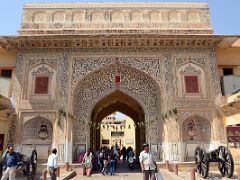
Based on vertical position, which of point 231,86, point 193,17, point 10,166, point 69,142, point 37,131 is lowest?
point 10,166

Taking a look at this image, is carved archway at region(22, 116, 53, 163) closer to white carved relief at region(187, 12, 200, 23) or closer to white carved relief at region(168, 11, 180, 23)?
white carved relief at region(168, 11, 180, 23)

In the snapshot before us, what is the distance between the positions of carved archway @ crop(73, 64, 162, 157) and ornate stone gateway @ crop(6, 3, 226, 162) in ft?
0.16

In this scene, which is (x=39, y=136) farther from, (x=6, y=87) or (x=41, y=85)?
(x=6, y=87)

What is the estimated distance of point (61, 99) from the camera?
12938 mm

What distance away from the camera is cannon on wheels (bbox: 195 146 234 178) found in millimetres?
9008

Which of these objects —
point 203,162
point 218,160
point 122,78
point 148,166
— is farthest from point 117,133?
point 148,166

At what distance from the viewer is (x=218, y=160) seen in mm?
9461

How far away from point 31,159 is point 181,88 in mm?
7500

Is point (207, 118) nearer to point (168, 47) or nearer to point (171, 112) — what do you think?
point (171, 112)

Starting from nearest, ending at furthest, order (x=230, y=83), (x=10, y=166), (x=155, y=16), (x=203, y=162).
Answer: (x=10, y=166) < (x=203, y=162) < (x=230, y=83) < (x=155, y=16)

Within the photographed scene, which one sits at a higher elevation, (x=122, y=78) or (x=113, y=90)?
(x=122, y=78)

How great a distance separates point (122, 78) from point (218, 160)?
20.6ft

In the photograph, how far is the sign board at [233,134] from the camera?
40.8 ft

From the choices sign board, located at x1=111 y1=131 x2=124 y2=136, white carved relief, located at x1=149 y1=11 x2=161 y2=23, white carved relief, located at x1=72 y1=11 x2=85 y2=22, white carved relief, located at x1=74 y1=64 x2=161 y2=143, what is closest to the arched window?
white carved relief, located at x1=74 y1=64 x2=161 y2=143
